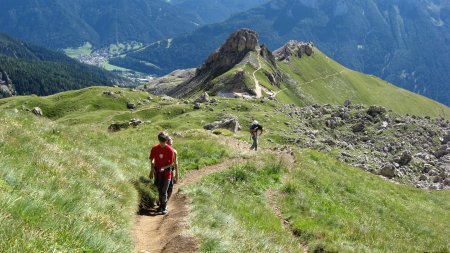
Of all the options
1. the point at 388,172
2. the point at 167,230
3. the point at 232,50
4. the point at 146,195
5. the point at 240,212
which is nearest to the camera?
the point at 167,230

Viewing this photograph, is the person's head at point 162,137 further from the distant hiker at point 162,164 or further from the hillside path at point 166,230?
the hillside path at point 166,230

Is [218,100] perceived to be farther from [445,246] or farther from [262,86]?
[445,246]

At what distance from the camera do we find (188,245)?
11883 millimetres

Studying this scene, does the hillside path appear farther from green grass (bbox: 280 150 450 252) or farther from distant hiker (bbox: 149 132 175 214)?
green grass (bbox: 280 150 450 252)

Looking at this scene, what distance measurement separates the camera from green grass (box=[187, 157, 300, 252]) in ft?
41.5

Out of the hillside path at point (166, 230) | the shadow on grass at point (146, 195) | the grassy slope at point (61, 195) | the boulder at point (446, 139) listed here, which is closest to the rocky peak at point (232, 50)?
the boulder at point (446, 139)

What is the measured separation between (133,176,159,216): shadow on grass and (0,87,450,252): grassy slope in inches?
7.5

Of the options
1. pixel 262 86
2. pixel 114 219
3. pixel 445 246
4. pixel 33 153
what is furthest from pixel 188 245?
pixel 262 86

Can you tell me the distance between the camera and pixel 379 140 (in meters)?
97.9

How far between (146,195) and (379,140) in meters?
86.6

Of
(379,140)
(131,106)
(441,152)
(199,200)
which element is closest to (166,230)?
(199,200)

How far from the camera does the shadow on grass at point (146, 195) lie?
1756 cm

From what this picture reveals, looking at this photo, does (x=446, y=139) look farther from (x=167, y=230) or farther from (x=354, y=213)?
(x=167, y=230)

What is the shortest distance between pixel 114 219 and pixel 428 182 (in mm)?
60918
